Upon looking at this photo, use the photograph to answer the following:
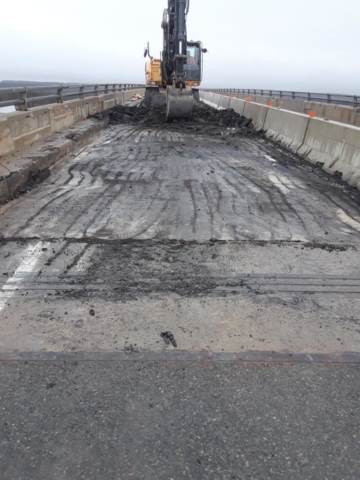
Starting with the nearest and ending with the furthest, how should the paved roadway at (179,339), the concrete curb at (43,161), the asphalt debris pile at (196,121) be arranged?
the paved roadway at (179,339), the concrete curb at (43,161), the asphalt debris pile at (196,121)

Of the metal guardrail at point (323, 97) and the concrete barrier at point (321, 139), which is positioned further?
the metal guardrail at point (323, 97)

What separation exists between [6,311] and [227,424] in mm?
2131

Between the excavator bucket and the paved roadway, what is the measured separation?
12.1m

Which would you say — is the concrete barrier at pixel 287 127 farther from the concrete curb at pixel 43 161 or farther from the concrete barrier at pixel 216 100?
the concrete barrier at pixel 216 100

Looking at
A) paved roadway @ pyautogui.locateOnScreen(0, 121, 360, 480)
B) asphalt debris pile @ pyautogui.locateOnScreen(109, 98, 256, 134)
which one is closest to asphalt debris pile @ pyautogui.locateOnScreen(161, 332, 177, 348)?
paved roadway @ pyautogui.locateOnScreen(0, 121, 360, 480)

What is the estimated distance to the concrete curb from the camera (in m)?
6.50

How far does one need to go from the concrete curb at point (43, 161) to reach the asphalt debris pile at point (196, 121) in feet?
15.0

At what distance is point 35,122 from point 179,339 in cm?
879

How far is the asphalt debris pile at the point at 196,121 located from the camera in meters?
16.3

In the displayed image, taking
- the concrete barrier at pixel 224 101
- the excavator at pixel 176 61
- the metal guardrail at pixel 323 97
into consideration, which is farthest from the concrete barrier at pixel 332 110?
the excavator at pixel 176 61

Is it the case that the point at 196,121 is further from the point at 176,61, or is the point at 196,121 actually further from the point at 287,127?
the point at 287,127

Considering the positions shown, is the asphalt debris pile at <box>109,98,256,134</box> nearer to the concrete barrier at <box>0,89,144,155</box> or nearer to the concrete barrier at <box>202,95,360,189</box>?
the concrete barrier at <box>202,95,360,189</box>

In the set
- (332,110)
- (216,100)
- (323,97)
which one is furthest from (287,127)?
(216,100)

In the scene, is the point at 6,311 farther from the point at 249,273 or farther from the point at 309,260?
the point at 309,260
